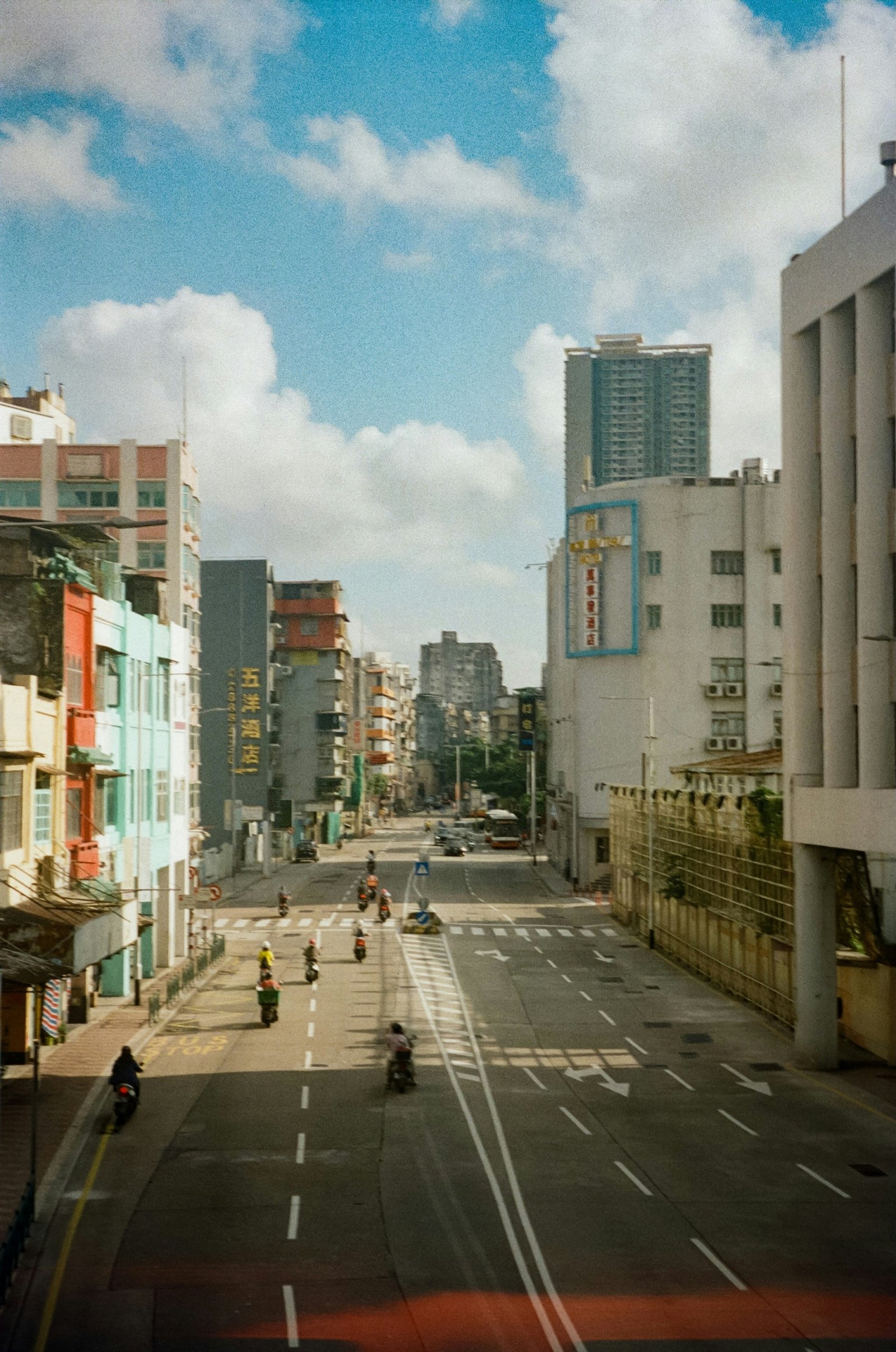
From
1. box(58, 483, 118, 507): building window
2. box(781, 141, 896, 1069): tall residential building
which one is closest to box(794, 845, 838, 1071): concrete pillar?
box(781, 141, 896, 1069): tall residential building

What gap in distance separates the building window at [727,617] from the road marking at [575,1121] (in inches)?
2258

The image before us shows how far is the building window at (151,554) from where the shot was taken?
82000mm

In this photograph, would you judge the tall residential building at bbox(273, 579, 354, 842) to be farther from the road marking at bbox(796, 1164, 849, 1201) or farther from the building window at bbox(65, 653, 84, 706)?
the road marking at bbox(796, 1164, 849, 1201)

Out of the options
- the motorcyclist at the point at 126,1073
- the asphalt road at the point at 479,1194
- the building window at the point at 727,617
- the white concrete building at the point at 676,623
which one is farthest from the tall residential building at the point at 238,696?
the motorcyclist at the point at 126,1073

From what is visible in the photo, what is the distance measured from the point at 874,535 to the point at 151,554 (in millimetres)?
57004

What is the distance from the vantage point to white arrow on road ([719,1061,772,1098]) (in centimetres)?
3167

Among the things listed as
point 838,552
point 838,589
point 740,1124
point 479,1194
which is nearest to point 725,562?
point 838,552

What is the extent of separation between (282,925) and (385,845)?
206ft

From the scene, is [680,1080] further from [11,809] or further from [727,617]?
[727,617]

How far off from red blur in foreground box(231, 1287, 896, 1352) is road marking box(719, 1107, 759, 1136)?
970 cm

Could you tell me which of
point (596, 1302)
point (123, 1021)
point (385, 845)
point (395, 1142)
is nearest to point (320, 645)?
point (385, 845)

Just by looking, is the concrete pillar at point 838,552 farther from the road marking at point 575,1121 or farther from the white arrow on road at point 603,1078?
the road marking at point 575,1121

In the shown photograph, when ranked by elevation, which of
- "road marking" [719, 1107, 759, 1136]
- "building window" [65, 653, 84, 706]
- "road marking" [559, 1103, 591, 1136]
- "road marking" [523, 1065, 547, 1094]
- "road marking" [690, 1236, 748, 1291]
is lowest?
"road marking" [523, 1065, 547, 1094]

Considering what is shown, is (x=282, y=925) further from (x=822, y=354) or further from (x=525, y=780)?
(x=525, y=780)
